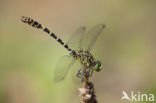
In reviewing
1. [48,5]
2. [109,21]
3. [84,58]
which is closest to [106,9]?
[109,21]

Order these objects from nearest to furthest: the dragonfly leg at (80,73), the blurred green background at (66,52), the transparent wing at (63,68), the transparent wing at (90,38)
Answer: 1. the dragonfly leg at (80,73)
2. the transparent wing at (63,68)
3. the transparent wing at (90,38)
4. the blurred green background at (66,52)

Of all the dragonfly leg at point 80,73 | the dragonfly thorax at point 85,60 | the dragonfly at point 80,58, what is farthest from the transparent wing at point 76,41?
the dragonfly leg at point 80,73

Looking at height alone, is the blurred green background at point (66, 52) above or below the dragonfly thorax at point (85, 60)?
above

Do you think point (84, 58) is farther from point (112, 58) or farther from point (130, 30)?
point (130, 30)

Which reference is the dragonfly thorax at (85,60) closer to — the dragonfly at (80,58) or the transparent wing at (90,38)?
the dragonfly at (80,58)

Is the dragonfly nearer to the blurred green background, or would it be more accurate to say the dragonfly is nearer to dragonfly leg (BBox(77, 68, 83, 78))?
dragonfly leg (BBox(77, 68, 83, 78))

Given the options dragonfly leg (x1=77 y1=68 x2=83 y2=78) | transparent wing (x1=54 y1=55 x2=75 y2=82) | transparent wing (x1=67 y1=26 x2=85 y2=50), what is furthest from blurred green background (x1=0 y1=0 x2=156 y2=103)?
dragonfly leg (x1=77 y1=68 x2=83 y2=78)

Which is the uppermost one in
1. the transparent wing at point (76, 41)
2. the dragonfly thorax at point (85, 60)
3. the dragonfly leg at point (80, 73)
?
the transparent wing at point (76, 41)

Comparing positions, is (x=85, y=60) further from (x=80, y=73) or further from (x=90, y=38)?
(x=90, y=38)
